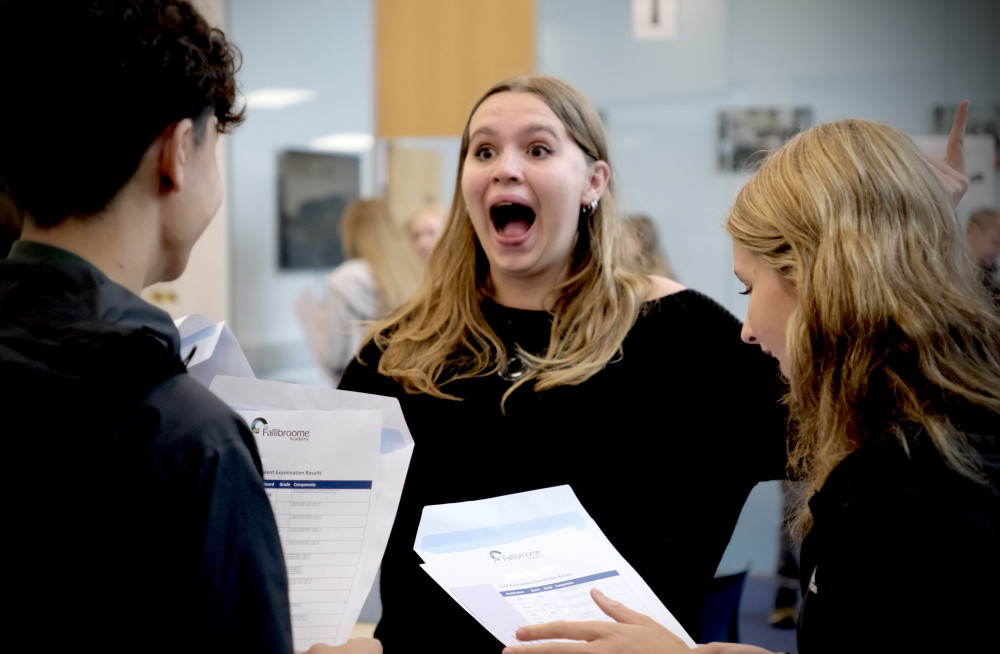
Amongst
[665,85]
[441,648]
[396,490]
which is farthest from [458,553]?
[665,85]

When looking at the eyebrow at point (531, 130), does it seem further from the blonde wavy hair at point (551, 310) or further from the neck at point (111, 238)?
the neck at point (111, 238)

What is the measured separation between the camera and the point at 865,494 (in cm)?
85

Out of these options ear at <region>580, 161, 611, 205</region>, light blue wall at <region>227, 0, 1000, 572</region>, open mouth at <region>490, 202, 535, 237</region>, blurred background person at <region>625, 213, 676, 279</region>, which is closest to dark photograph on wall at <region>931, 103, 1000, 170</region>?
light blue wall at <region>227, 0, 1000, 572</region>

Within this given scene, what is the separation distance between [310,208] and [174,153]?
493cm

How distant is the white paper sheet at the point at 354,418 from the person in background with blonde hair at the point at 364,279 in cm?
314

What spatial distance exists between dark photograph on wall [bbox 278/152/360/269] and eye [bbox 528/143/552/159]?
3.92 meters

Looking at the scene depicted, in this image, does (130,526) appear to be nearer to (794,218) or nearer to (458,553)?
(458,553)

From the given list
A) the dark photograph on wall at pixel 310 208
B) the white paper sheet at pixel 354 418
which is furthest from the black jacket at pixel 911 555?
the dark photograph on wall at pixel 310 208

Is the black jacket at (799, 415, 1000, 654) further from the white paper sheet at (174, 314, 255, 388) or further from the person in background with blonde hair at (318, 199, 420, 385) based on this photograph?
the person in background with blonde hair at (318, 199, 420, 385)

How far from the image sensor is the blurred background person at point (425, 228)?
4734 millimetres

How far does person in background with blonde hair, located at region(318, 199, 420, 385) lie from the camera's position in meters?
4.32

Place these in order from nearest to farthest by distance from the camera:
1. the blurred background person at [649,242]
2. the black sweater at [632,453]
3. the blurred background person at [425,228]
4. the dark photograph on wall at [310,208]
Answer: the black sweater at [632,453] → the blurred background person at [649,242] → the blurred background person at [425,228] → the dark photograph on wall at [310,208]

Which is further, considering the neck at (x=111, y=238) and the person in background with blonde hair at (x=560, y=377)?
the person in background with blonde hair at (x=560, y=377)

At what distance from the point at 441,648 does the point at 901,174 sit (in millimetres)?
964
